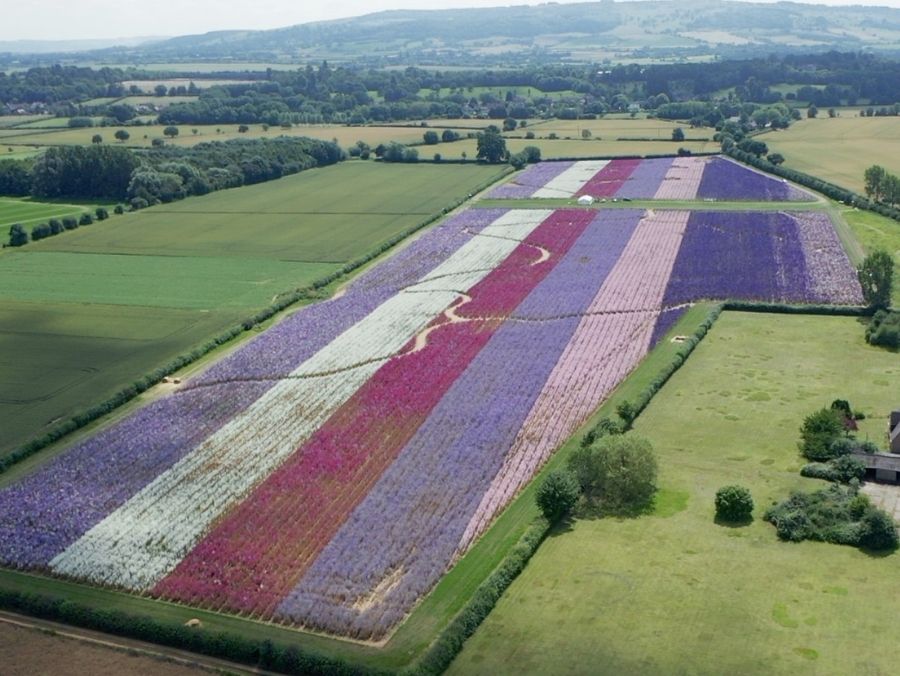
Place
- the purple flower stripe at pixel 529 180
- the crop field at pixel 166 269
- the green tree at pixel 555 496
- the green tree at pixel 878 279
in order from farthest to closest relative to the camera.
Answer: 1. the purple flower stripe at pixel 529 180
2. the green tree at pixel 878 279
3. the crop field at pixel 166 269
4. the green tree at pixel 555 496

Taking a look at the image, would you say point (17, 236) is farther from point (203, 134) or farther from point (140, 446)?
point (203, 134)

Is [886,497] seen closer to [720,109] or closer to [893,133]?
[893,133]

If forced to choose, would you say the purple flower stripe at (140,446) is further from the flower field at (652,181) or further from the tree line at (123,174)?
the tree line at (123,174)

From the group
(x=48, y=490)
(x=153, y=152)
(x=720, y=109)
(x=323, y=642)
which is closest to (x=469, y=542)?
(x=323, y=642)

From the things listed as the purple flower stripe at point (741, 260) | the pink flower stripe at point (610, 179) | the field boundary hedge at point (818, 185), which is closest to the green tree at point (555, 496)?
the purple flower stripe at point (741, 260)

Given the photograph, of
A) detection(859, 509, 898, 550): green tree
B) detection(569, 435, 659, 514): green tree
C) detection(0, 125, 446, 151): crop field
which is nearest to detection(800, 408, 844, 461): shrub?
detection(859, 509, 898, 550): green tree

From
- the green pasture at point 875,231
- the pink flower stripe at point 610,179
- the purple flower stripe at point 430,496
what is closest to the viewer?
the purple flower stripe at point 430,496

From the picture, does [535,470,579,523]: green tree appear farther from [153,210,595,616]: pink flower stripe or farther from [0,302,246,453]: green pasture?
[0,302,246,453]: green pasture
